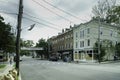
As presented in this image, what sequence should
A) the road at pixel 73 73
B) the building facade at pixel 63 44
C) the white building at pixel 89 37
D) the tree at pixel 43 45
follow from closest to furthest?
the road at pixel 73 73 < the white building at pixel 89 37 < the building facade at pixel 63 44 < the tree at pixel 43 45

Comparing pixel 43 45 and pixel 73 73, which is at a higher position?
pixel 43 45

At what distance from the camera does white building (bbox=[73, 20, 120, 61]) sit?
5253 cm

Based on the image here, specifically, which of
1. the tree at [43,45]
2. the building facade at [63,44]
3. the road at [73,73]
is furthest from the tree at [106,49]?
the tree at [43,45]

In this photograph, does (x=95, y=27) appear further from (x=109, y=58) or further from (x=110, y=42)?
(x=109, y=58)

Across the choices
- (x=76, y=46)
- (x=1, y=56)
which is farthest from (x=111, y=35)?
(x=1, y=56)

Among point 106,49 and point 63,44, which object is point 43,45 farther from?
point 106,49

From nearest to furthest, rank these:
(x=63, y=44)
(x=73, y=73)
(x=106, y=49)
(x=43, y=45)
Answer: (x=73, y=73), (x=106, y=49), (x=63, y=44), (x=43, y=45)

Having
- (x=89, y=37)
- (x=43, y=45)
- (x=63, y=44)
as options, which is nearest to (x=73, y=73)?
(x=89, y=37)

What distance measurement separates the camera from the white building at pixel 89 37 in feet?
172

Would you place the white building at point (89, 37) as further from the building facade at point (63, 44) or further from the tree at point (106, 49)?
the building facade at point (63, 44)

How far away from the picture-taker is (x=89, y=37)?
5256cm

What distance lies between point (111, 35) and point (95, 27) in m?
6.41

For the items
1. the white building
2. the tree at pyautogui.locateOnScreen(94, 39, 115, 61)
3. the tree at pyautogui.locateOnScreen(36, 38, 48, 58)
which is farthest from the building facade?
the tree at pyautogui.locateOnScreen(94, 39, 115, 61)

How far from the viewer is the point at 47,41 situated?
308 feet
